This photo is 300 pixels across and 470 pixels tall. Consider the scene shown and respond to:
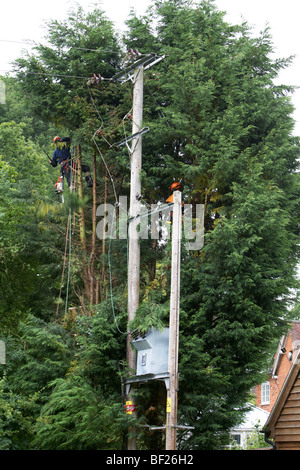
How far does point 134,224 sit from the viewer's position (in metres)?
13.6

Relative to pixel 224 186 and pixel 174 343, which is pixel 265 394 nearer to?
pixel 224 186

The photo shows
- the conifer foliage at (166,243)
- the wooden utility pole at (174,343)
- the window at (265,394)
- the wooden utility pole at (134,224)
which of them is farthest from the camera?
the window at (265,394)

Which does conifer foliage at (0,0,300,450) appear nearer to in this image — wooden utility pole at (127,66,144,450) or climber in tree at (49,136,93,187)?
wooden utility pole at (127,66,144,450)

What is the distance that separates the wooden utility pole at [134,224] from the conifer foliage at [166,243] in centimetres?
33

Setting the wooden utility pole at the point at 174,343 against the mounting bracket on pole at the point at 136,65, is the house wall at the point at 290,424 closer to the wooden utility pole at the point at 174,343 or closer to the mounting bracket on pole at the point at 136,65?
the wooden utility pole at the point at 174,343

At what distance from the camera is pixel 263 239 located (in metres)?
13.2

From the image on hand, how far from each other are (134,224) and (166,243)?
1651 millimetres

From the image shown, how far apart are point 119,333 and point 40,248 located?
5.71 m

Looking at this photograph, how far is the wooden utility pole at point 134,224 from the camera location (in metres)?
12.8

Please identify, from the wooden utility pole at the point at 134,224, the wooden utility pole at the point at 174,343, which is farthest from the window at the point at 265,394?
the wooden utility pole at the point at 174,343

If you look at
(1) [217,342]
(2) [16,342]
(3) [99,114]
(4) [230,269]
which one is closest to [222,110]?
(3) [99,114]

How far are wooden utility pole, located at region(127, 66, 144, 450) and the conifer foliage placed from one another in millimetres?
332
